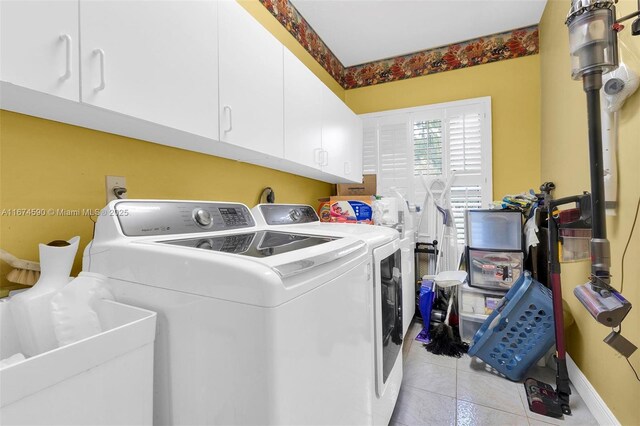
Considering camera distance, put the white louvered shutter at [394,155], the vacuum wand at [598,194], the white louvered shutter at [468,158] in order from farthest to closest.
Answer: the white louvered shutter at [394,155] < the white louvered shutter at [468,158] < the vacuum wand at [598,194]

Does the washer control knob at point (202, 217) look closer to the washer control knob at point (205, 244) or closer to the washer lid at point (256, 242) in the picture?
the washer lid at point (256, 242)

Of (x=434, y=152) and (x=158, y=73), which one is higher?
(x=434, y=152)

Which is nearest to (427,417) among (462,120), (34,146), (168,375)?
(168,375)

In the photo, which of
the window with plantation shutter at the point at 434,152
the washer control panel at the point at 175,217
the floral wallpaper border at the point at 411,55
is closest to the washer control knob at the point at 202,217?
the washer control panel at the point at 175,217

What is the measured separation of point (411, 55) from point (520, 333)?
2998 millimetres

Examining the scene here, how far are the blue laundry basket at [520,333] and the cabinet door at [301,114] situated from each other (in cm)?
165

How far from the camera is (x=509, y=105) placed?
2928 mm

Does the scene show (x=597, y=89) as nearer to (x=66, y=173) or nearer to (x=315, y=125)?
(x=315, y=125)

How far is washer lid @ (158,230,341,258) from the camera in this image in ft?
2.89

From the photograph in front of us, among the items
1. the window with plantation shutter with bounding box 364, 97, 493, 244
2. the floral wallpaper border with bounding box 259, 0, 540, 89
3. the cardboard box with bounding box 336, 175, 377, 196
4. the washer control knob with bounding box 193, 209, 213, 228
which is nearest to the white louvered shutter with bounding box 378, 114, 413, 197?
the window with plantation shutter with bounding box 364, 97, 493, 244

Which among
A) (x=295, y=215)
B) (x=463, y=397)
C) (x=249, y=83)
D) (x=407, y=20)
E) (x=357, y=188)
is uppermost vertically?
(x=407, y=20)

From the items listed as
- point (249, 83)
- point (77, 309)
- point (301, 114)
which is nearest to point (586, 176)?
point (301, 114)

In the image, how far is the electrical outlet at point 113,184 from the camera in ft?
3.76

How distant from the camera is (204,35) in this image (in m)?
1.14
